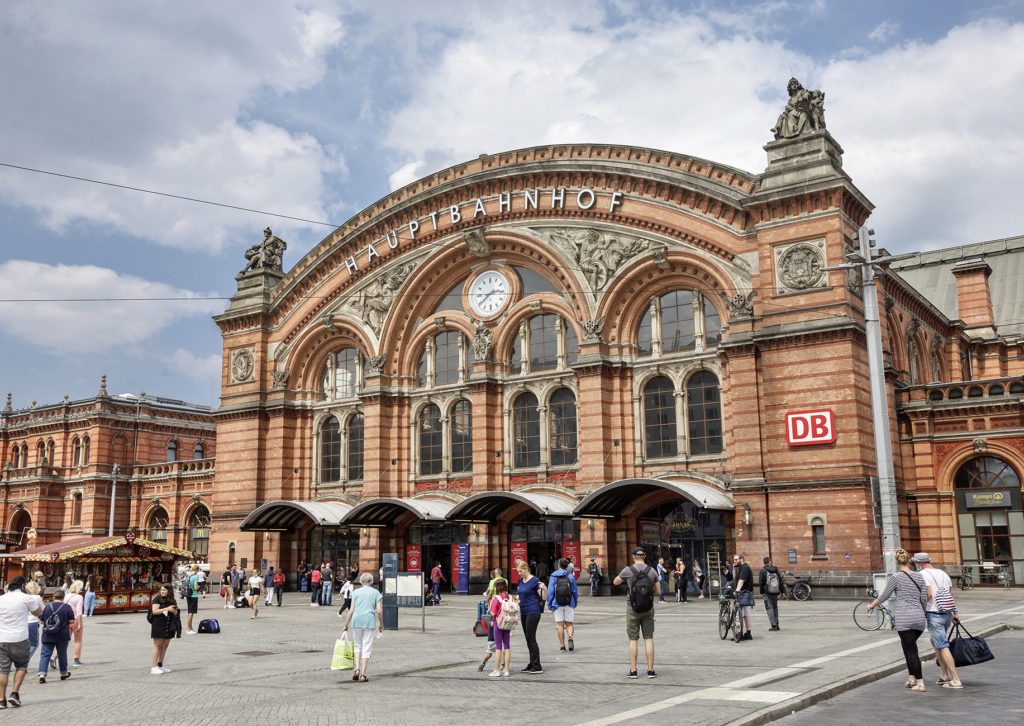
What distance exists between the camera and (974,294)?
53.7 metres

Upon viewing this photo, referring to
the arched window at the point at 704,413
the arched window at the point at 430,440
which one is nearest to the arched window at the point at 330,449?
the arched window at the point at 430,440

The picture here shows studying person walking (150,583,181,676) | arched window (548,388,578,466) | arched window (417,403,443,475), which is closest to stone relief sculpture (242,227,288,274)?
arched window (417,403,443,475)

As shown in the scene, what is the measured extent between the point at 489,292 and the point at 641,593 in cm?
2913

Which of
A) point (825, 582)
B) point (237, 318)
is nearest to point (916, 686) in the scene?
point (825, 582)

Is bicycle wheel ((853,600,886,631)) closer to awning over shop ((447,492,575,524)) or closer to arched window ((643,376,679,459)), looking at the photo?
arched window ((643,376,679,459))

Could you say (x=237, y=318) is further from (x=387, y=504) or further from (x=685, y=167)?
(x=685, y=167)

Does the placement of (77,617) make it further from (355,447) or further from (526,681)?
(355,447)

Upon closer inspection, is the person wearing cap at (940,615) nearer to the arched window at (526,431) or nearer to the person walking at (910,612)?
the person walking at (910,612)

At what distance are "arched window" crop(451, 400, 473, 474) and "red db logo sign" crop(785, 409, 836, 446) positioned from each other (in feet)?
47.8

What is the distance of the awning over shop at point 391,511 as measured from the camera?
3966cm

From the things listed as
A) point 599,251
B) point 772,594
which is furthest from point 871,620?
point 599,251

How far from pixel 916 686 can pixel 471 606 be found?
2337 cm

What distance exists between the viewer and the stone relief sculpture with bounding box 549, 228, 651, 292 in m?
38.3

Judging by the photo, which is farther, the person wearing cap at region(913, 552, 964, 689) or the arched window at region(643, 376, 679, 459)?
the arched window at region(643, 376, 679, 459)
